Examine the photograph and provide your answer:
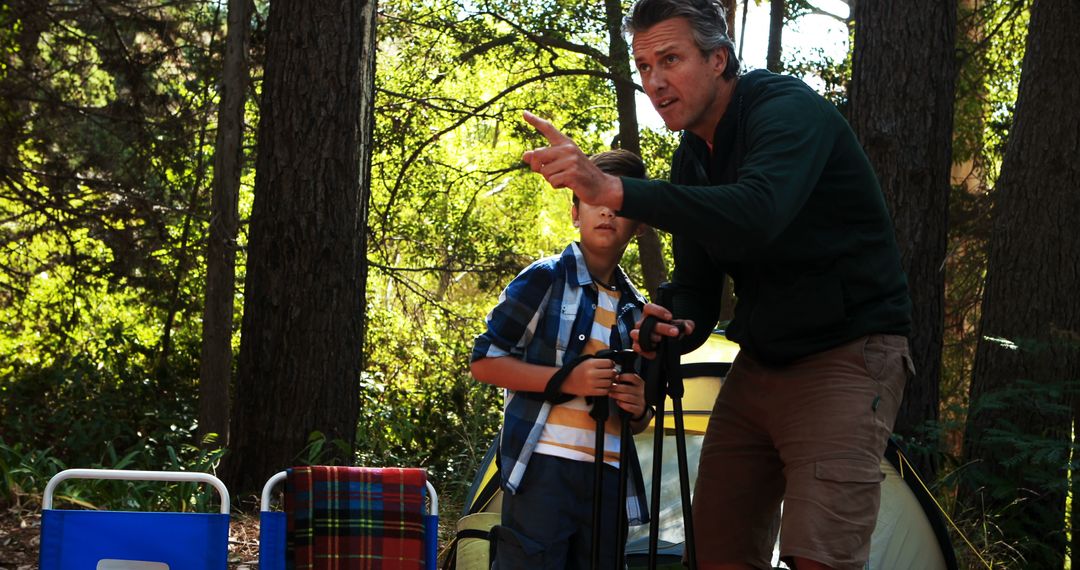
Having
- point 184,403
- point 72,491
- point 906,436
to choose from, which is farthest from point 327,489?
point 184,403

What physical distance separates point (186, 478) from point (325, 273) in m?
2.65

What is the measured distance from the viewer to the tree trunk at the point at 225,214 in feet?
25.2

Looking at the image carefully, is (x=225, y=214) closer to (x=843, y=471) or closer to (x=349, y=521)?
(x=349, y=521)

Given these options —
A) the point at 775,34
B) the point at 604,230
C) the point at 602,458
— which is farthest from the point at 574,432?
the point at 775,34

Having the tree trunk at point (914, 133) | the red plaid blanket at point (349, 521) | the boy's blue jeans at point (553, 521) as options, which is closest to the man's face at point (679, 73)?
the boy's blue jeans at point (553, 521)

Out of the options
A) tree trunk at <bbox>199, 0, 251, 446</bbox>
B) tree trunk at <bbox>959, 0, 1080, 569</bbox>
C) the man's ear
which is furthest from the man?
tree trunk at <bbox>199, 0, 251, 446</bbox>

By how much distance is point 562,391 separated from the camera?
2734mm

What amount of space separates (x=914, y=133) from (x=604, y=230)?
3384mm

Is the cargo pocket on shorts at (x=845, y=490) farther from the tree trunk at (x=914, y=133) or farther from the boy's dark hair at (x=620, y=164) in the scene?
the tree trunk at (x=914, y=133)

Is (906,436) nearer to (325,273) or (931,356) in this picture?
(931,356)

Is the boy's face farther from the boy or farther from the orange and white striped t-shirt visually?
the orange and white striped t-shirt

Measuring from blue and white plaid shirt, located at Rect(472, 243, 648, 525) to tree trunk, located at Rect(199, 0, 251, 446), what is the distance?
17.0 feet

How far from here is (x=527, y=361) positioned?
2906 millimetres

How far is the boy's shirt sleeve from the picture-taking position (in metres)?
2.88
